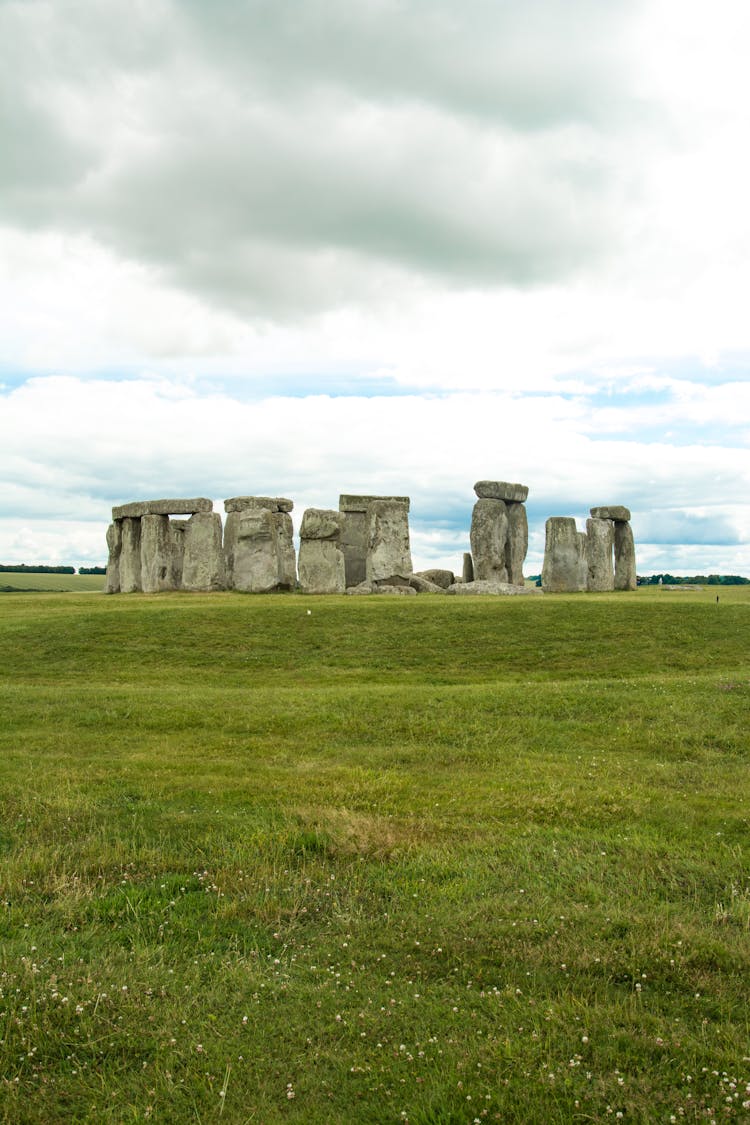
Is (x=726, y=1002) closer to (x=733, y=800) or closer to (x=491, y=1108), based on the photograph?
(x=491, y=1108)

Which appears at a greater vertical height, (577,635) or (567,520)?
(567,520)

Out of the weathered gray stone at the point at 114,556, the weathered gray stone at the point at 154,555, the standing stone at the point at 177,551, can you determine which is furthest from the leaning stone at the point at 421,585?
the weathered gray stone at the point at 114,556

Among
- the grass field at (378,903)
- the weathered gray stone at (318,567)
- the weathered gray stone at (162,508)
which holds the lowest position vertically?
the grass field at (378,903)

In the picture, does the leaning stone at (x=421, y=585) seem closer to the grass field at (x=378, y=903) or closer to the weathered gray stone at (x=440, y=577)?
the weathered gray stone at (x=440, y=577)

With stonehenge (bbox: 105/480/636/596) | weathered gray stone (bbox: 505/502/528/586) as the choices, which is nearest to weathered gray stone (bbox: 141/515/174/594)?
stonehenge (bbox: 105/480/636/596)

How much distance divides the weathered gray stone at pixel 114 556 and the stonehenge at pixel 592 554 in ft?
58.7

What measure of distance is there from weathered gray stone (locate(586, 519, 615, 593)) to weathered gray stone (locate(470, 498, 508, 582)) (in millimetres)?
3938

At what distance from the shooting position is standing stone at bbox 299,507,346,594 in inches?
1257

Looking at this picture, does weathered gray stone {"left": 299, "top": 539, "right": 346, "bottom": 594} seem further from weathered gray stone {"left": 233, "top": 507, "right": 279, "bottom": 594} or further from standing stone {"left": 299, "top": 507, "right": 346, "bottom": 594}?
weathered gray stone {"left": 233, "top": 507, "right": 279, "bottom": 594}

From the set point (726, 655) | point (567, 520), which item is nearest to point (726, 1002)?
point (726, 655)

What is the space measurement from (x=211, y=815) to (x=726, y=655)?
13.9 meters

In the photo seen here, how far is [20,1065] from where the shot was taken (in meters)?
5.24

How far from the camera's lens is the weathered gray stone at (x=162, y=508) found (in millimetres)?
34688

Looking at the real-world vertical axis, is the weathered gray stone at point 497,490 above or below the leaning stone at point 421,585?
above
